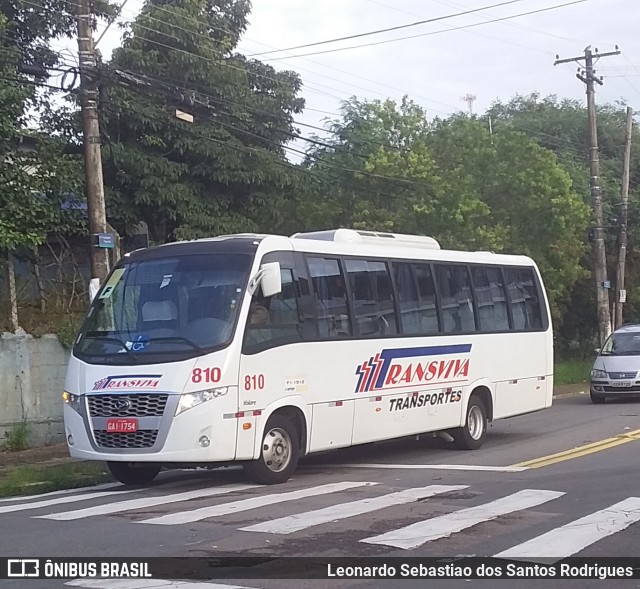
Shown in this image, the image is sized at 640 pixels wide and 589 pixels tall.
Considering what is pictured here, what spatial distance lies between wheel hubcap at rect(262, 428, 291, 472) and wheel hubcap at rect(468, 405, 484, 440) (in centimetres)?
465

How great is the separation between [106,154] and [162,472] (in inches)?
456

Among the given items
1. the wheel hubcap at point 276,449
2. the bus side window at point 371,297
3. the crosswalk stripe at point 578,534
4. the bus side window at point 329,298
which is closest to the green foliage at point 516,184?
the bus side window at point 371,297

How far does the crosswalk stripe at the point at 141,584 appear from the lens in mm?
7082

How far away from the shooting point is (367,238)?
49.2 feet

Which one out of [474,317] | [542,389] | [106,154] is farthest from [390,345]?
[106,154]

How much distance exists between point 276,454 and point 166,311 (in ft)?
6.87

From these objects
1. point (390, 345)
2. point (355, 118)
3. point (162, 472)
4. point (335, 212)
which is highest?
point (355, 118)

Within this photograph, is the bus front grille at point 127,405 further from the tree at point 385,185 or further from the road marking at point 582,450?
the tree at point 385,185

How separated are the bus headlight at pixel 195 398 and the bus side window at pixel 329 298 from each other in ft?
6.94

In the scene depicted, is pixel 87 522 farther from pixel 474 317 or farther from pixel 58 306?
pixel 58 306

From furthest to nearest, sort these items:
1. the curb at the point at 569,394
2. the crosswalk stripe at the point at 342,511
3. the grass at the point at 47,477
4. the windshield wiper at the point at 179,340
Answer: the curb at the point at 569,394
the grass at the point at 47,477
the windshield wiper at the point at 179,340
the crosswalk stripe at the point at 342,511

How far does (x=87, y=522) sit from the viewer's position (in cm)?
969

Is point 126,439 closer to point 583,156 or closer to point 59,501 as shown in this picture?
point 59,501

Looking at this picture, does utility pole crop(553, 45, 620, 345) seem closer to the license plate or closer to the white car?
the white car
